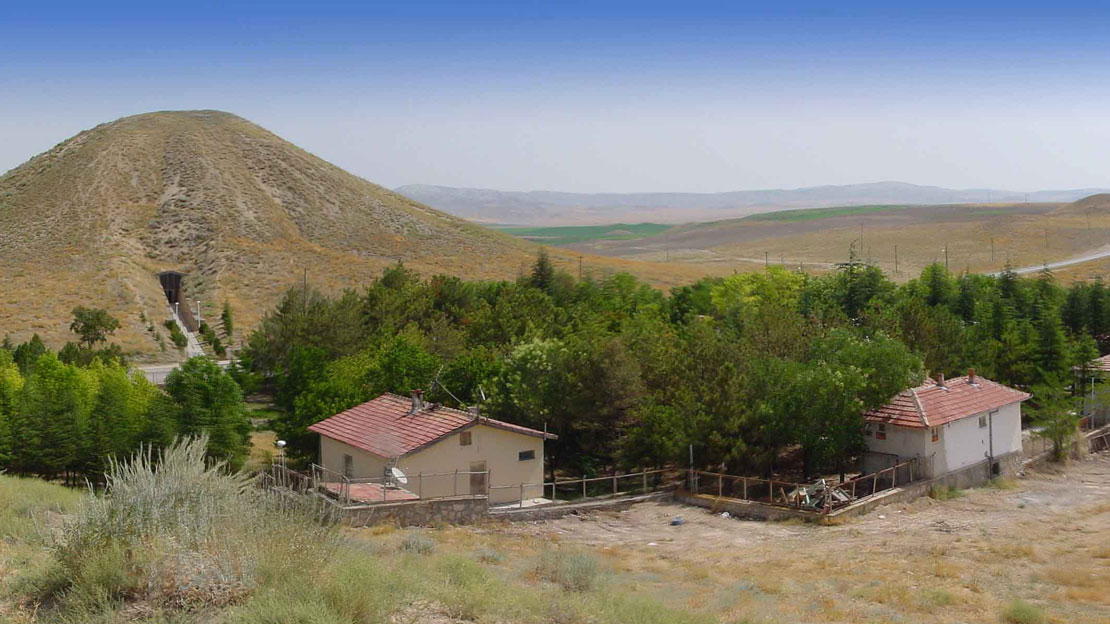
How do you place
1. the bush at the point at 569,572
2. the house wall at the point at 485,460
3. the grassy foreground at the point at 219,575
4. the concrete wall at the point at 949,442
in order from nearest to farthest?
the grassy foreground at the point at 219,575 → the bush at the point at 569,572 → the house wall at the point at 485,460 → the concrete wall at the point at 949,442

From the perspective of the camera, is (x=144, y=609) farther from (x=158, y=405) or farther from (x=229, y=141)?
(x=229, y=141)

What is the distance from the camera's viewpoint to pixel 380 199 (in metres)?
133

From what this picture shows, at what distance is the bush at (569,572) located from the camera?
14.4 metres

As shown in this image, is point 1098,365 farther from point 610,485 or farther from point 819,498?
point 610,485

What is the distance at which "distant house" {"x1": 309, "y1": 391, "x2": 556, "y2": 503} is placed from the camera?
97.4ft

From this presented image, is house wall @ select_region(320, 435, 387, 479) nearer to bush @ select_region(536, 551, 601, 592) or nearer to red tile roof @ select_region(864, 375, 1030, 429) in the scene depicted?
bush @ select_region(536, 551, 601, 592)

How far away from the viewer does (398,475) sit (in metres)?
29.0

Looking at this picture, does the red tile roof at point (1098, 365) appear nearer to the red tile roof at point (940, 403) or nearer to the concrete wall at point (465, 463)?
the red tile roof at point (940, 403)

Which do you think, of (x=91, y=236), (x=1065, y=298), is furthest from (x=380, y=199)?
(x=1065, y=298)

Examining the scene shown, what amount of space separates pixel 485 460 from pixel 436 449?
5.60ft

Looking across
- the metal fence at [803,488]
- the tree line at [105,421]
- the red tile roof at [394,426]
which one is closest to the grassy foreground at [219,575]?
the red tile roof at [394,426]

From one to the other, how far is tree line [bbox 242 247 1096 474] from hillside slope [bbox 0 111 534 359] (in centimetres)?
2946

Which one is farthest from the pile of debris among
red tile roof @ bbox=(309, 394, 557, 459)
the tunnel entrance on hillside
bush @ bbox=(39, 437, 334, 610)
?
the tunnel entrance on hillside

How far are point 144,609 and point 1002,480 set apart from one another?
3311 cm
